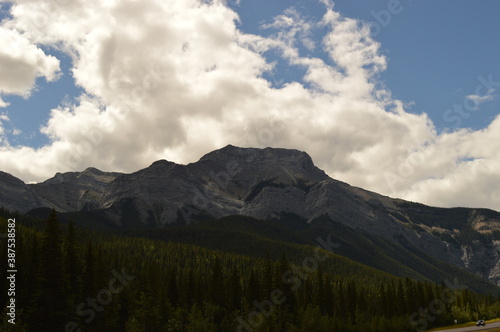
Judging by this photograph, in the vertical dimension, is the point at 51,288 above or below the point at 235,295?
above

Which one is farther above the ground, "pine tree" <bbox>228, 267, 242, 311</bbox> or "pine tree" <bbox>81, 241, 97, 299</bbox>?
"pine tree" <bbox>81, 241, 97, 299</bbox>

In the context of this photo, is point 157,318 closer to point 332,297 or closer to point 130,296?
point 130,296

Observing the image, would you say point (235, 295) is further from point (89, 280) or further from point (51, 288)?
point (51, 288)

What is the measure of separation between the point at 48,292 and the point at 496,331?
240 ft

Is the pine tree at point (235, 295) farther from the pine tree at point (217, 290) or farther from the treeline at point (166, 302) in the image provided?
the pine tree at point (217, 290)

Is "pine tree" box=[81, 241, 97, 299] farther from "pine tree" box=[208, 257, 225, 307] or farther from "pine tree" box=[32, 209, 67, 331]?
"pine tree" box=[208, 257, 225, 307]

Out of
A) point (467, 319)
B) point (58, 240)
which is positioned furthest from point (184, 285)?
point (467, 319)

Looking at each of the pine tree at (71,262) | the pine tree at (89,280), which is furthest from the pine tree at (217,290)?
the pine tree at (71,262)

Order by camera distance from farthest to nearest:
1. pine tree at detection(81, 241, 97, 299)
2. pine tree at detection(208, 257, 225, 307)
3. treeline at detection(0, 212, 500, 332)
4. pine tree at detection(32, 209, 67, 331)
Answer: pine tree at detection(208, 257, 225, 307) < pine tree at detection(81, 241, 97, 299) < treeline at detection(0, 212, 500, 332) < pine tree at detection(32, 209, 67, 331)

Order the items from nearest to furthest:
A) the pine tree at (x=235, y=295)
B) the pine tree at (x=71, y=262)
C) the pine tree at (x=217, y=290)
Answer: the pine tree at (x=71, y=262) → the pine tree at (x=217, y=290) → the pine tree at (x=235, y=295)

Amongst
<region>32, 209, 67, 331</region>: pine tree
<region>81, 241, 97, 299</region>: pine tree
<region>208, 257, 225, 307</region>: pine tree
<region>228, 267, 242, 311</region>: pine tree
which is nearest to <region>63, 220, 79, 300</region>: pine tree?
<region>81, 241, 97, 299</region>: pine tree

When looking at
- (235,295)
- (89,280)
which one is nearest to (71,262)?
(89,280)

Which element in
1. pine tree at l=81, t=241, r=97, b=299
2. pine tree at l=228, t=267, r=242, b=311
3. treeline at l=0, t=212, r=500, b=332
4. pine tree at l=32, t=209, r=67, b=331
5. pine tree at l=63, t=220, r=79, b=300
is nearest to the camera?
pine tree at l=32, t=209, r=67, b=331

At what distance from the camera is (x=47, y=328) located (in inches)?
3044
